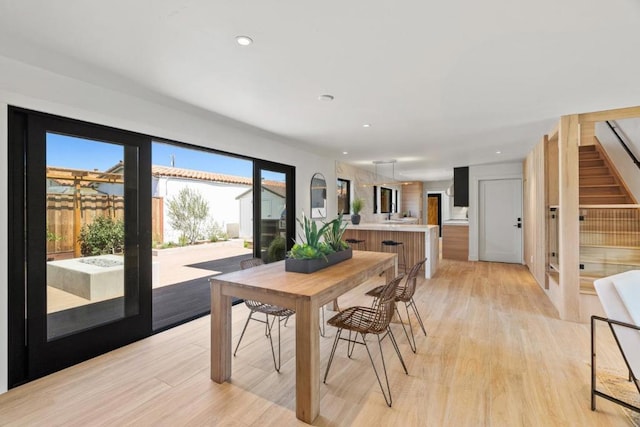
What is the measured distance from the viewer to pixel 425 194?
11.2 meters

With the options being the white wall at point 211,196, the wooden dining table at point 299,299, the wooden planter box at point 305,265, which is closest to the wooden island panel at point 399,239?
the wooden dining table at point 299,299

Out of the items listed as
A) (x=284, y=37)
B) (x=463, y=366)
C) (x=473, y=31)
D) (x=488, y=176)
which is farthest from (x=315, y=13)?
(x=488, y=176)

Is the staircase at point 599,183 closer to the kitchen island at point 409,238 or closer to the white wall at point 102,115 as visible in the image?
the kitchen island at point 409,238

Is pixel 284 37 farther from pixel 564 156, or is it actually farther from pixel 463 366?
pixel 564 156

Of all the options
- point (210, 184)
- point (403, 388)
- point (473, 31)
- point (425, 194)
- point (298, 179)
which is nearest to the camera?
point (473, 31)

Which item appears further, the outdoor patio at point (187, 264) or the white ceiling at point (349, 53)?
the outdoor patio at point (187, 264)

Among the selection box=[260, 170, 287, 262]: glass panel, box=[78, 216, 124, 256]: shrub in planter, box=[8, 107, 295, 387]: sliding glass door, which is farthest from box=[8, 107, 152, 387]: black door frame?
box=[260, 170, 287, 262]: glass panel

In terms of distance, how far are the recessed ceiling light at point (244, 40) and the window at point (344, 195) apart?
492 centimetres

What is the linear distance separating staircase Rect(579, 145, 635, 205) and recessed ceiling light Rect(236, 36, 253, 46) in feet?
16.0

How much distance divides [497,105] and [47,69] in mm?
3931

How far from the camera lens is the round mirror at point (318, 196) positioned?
567cm

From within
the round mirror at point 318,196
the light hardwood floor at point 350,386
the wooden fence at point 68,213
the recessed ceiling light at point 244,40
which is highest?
the recessed ceiling light at point 244,40

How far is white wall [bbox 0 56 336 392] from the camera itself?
2064 mm

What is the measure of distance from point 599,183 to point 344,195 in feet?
14.5
